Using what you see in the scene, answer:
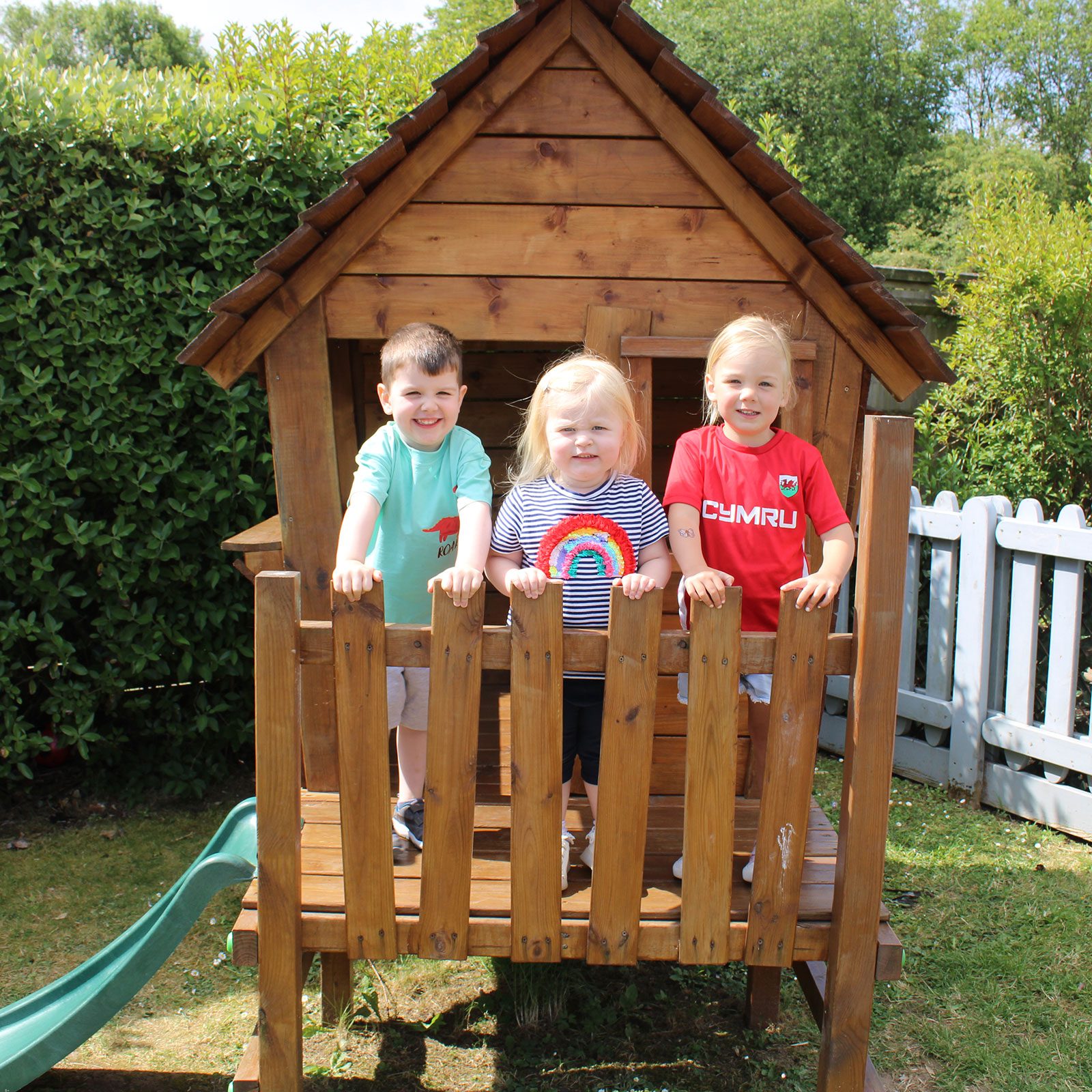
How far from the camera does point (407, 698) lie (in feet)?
9.93

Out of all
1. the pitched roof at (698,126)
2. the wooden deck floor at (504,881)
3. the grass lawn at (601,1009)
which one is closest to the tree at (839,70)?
the pitched roof at (698,126)

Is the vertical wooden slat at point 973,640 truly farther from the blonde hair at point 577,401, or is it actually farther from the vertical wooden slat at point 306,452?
the vertical wooden slat at point 306,452

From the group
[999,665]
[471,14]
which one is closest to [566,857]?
[999,665]


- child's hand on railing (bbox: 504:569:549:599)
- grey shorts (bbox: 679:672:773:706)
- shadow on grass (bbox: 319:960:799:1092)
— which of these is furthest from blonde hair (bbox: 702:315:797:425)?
shadow on grass (bbox: 319:960:799:1092)

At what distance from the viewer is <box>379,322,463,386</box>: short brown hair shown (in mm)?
2814

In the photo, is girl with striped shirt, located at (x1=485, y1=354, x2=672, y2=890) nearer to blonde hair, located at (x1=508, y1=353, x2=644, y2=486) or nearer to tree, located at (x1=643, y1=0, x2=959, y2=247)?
blonde hair, located at (x1=508, y1=353, x2=644, y2=486)

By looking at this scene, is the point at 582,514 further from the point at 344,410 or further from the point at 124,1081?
the point at 124,1081

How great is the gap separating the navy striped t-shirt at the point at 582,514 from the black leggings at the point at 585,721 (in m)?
0.17

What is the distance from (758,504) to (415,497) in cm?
99

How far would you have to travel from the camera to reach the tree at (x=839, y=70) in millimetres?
30156

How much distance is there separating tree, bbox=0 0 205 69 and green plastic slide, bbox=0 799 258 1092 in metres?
33.8

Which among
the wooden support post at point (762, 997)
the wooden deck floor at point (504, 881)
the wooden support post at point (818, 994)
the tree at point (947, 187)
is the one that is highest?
the tree at point (947, 187)

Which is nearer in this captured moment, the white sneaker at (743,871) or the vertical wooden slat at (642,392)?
the white sneaker at (743,871)

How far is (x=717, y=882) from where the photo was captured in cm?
233
